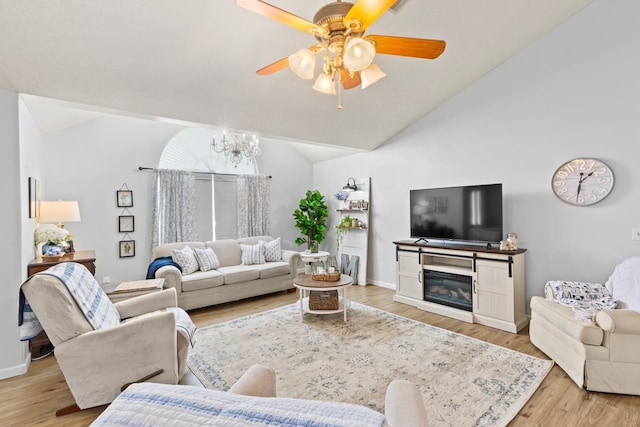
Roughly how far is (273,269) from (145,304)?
2235 mm

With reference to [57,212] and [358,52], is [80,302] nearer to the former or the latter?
[57,212]

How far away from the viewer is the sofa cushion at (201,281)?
407 cm

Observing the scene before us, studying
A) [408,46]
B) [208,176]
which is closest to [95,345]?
[408,46]

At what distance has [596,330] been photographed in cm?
229

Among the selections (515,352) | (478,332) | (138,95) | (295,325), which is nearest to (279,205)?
(295,325)

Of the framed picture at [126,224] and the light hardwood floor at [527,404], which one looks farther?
the framed picture at [126,224]

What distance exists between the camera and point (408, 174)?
4.95 meters

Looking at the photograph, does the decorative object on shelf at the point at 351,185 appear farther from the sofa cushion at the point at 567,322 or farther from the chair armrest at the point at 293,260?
the sofa cushion at the point at 567,322

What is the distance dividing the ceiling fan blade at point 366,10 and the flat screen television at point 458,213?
2755mm

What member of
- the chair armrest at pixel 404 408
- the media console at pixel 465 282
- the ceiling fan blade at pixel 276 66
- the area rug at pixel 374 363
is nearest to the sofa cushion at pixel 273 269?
the area rug at pixel 374 363

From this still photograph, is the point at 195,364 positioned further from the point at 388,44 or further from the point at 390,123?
the point at 390,123

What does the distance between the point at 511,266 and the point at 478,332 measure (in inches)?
32.6

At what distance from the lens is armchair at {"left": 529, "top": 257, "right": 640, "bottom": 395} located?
2223 mm

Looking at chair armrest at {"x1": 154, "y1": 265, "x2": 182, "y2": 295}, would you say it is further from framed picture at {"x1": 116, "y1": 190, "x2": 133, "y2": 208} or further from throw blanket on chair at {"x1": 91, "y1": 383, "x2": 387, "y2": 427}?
throw blanket on chair at {"x1": 91, "y1": 383, "x2": 387, "y2": 427}
